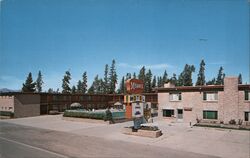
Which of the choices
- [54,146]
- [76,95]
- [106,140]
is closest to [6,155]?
[54,146]

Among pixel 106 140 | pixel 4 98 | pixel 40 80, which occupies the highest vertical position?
pixel 40 80

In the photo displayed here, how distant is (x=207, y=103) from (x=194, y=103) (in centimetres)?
201

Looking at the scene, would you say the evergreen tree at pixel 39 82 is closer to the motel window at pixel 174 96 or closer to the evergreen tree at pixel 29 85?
the evergreen tree at pixel 29 85

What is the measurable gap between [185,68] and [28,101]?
267ft

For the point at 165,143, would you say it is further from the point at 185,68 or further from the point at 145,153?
the point at 185,68

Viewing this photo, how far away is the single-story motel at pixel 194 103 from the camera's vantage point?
32.5m

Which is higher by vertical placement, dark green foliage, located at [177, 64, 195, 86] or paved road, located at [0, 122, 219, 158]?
dark green foliage, located at [177, 64, 195, 86]

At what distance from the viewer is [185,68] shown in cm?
11369

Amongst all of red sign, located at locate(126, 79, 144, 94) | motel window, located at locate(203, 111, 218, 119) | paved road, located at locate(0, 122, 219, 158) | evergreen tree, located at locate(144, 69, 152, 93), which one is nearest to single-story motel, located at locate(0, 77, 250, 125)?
motel window, located at locate(203, 111, 218, 119)

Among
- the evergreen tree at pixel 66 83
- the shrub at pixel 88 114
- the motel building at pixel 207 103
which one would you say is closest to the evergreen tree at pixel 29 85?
the evergreen tree at pixel 66 83

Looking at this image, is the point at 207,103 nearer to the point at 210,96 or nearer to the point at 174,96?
the point at 210,96

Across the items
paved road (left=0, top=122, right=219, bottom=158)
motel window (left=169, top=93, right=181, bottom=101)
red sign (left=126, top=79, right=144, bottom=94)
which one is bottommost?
paved road (left=0, top=122, right=219, bottom=158)

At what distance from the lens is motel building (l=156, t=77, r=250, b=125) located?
1277 inches

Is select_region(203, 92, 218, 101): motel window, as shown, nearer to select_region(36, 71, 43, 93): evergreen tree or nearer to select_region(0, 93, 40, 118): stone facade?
select_region(0, 93, 40, 118): stone facade
